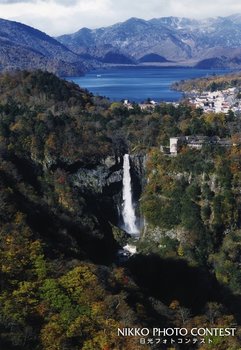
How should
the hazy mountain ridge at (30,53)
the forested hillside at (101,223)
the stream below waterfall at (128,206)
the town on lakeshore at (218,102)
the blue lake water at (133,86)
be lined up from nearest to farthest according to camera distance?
the forested hillside at (101,223), the stream below waterfall at (128,206), the town on lakeshore at (218,102), the blue lake water at (133,86), the hazy mountain ridge at (30,53)

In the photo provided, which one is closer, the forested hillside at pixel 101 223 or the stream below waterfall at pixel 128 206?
the forested hillside at pixel 101 223

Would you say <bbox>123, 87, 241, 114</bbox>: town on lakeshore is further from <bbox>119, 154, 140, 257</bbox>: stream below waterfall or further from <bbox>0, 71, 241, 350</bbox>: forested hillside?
<bbox>119, 154, 140, 257</bbox>: stream below waterfall

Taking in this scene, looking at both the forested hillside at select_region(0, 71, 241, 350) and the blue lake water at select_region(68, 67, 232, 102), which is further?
the blue lake water at select_region(68, 67, 232, 102)

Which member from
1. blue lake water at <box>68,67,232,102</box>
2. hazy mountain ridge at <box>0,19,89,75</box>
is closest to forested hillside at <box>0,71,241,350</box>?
blue lake water at <box>68,67,232,102</box>

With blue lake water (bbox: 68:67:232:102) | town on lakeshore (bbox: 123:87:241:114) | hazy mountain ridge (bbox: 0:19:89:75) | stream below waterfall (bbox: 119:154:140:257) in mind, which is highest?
hazy mountain ridge (bbox: 0:19:89:75)

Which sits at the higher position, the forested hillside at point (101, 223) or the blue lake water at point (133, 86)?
the blue lake water at point (133, 86)

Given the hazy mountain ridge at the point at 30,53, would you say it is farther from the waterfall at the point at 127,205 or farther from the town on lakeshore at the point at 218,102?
the waterfall at the point at 127,205

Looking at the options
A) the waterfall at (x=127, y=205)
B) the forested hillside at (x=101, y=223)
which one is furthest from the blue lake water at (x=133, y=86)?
the waterfall at (x=127, y=205)
